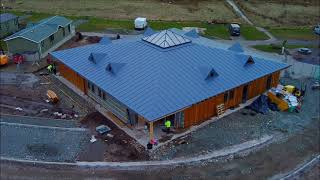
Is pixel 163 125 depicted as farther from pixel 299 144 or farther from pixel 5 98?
pixel 5 98

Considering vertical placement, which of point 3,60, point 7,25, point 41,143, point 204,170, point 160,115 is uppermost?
point 7,25

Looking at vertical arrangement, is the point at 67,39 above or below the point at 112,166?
above

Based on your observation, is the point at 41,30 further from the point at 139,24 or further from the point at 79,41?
the point at 139,24

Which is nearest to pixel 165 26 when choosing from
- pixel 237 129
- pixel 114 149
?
pixel 237 129

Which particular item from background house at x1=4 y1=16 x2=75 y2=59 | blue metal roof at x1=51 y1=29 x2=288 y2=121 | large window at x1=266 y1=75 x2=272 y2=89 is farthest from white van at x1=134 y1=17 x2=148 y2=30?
large window at x1=266 y1=75 x2=272 y2=89

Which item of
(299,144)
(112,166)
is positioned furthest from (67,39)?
(299,144)

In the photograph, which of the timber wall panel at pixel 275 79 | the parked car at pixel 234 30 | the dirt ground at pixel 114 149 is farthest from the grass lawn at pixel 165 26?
the dirt ground at pixel 114 149
